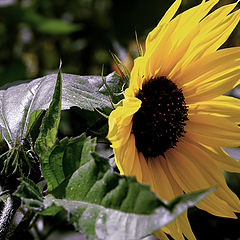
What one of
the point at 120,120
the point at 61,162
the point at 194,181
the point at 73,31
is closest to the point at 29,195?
the point at 61,162

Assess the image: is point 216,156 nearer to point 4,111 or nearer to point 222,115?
point 222,115

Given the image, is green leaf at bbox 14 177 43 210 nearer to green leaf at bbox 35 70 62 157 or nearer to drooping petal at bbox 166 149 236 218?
green leaf at bbox 35 70 62 157

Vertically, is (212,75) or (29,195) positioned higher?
(29,195)

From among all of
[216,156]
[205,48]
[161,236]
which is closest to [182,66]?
[205,48]

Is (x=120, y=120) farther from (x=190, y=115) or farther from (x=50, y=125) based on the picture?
(x=190, y=115)

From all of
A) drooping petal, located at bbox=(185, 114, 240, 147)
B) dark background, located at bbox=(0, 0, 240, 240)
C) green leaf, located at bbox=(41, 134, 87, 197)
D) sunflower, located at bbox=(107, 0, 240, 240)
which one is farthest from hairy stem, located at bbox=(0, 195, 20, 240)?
dark background, located at bbox=(0, 0, 240, 240)

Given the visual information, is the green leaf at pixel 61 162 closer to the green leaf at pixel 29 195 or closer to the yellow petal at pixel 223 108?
the green leaf at pixel 29 195

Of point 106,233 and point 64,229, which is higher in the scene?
point 106,233
